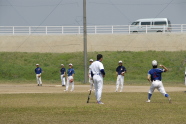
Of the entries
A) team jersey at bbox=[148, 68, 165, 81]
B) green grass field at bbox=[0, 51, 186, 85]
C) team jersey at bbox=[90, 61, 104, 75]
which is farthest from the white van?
team jersey at bbox=[90, 61, 104, 75]

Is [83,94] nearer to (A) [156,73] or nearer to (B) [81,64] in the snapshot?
(A) [156,73]

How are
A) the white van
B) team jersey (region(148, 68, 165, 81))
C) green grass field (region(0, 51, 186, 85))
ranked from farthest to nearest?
1. the white van
2. green grass field (region(0, 51, 186, 85))
3. team jersey (region(148, 68, 165, 81))

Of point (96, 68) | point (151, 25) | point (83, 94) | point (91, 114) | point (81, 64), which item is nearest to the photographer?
point (91, 114)

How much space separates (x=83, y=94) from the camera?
2634cm

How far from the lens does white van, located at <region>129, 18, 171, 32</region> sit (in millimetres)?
58250

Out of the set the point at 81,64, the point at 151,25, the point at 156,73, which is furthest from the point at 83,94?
the point at 151,25

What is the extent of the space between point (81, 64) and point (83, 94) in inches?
1021

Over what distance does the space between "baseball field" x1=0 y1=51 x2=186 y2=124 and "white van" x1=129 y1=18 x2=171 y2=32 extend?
148 inches

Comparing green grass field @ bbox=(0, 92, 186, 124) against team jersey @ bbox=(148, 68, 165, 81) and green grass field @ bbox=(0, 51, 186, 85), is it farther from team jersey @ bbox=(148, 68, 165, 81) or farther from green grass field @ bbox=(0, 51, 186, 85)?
green grass field @ bbox=(0, 51, 186, 85)

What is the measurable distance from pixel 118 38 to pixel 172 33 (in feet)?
19.8

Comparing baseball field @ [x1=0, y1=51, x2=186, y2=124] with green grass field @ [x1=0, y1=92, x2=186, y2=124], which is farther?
baseball field @ [x1=0, y1=51, x2=186, y2=124]

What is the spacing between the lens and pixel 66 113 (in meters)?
15.6

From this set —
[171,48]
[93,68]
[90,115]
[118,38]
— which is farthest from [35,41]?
[90,115]

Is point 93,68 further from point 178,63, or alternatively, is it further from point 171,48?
point 171,48
